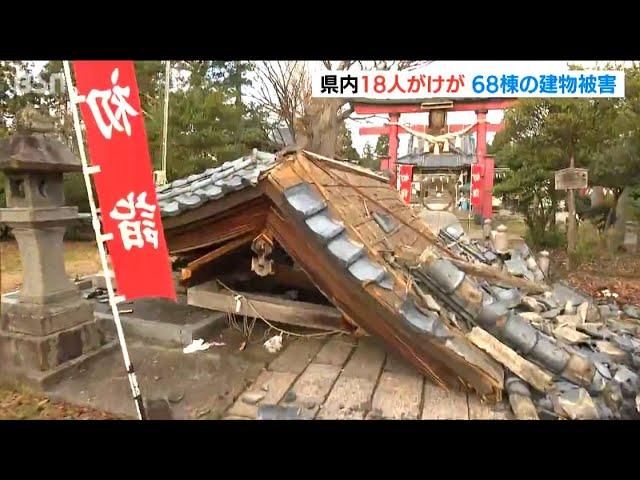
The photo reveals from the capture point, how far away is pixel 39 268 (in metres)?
3.42

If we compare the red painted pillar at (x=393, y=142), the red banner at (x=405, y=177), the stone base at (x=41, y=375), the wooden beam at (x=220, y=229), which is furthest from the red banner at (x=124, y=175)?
the red banner at (x=405, y=177)

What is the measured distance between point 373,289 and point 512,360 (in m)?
1.20

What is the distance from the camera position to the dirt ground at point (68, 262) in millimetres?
8239

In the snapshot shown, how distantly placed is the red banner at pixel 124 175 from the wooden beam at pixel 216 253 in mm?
785

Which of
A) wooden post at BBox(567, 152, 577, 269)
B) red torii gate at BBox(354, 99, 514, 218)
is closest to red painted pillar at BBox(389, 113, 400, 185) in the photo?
red torii gate at BBox(354, 99, 514, 218)

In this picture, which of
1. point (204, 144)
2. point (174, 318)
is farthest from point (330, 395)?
point (204, 144)

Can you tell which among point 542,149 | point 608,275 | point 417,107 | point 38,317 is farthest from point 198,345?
point 417,107

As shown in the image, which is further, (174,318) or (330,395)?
(174,318)

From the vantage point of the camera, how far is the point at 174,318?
408 centimetres

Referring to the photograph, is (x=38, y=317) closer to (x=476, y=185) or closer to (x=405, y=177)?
(x=405, y=177)

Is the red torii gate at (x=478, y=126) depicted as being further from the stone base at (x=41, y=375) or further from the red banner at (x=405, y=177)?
the stone base at (x=41, y=375)
